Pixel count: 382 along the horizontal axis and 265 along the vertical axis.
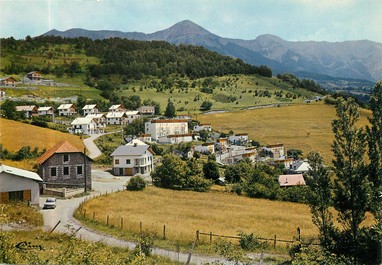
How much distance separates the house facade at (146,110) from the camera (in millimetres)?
20969

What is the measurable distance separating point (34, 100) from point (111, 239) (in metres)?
16.0

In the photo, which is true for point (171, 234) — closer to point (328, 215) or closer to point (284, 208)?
point (328, 215)

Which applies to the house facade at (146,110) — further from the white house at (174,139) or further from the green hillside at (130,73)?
the white house at (174,139)

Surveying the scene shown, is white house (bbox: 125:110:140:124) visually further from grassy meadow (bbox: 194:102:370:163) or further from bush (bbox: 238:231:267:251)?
bush (bbox: 238:231:267:251)

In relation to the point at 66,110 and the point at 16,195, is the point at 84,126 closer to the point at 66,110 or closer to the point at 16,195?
the point at 66,110

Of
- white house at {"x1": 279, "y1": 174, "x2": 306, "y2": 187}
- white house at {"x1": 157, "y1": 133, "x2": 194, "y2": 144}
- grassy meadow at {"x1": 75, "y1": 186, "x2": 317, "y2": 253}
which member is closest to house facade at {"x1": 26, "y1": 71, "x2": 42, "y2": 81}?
white house at {"x1": 157, "y1": 133, "x2": 194, "y2": 144}

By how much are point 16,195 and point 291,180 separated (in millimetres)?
8459

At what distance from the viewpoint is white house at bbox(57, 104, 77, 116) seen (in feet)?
61.3

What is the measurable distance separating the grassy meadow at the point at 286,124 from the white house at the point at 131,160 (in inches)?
235

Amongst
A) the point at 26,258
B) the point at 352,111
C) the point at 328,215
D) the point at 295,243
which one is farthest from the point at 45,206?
the point at 352,111

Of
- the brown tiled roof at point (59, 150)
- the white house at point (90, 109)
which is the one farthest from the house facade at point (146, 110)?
the brown tiled roof at point (59, 150)

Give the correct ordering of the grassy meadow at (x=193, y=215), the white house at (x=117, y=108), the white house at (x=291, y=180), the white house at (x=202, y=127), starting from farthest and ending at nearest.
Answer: the white house at (x=202, y=127) → the white house at (x=117, y=108) → the white house at (x=291, y=180) → the grassy meadow at (x=193, y=215)

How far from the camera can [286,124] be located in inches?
829

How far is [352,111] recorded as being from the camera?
212 inches
